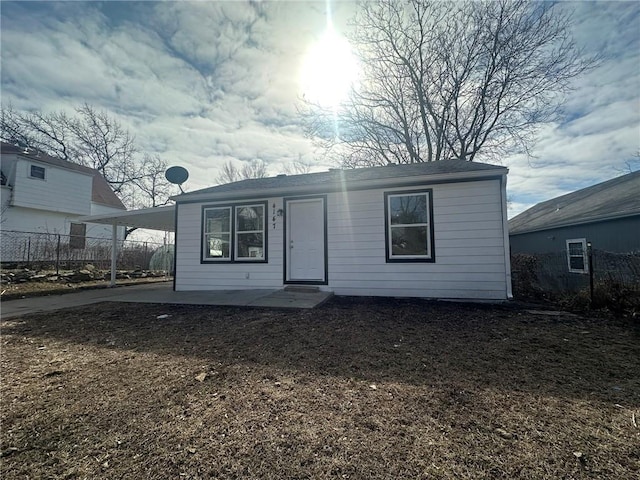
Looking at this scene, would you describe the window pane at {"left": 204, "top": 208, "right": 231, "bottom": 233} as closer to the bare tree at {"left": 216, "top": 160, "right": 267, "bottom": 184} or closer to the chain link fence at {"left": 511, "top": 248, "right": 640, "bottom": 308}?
the chain link fence at {"left": 511, "top": 248, "right": 640, "bottom": 308}

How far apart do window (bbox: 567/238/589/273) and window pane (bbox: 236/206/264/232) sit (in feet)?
32.2

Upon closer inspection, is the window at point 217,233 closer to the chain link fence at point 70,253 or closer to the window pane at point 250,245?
the window pane at point 250,245

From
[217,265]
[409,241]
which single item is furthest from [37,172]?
[409,241]

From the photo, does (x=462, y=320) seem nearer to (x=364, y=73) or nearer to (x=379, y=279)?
(x=379, y=279)

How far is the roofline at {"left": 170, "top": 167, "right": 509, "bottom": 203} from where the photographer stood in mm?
6531

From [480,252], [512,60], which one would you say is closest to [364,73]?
[512,60]

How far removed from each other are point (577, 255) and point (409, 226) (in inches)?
279

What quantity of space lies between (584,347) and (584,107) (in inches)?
461

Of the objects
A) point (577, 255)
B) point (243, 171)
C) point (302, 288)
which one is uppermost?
point (243, 171)

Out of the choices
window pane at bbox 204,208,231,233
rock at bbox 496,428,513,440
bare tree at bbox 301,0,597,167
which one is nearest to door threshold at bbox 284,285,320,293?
window pane at bbox 204,208,231,233

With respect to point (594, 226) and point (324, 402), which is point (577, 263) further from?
point (324, 402)

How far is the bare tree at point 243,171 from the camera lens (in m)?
25.8

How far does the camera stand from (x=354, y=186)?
24.3ft

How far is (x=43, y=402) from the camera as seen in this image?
97.9 inches
